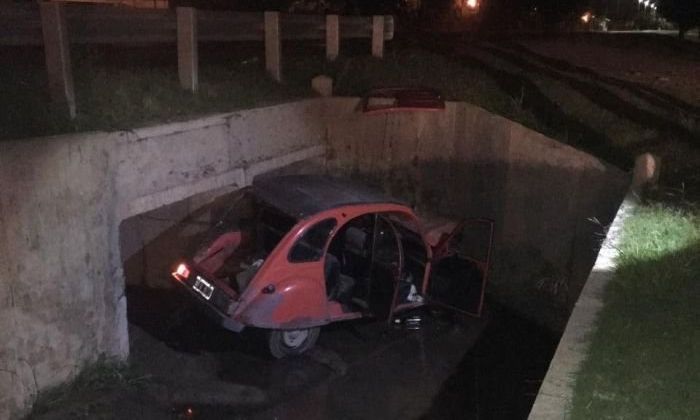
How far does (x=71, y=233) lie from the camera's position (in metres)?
6.30

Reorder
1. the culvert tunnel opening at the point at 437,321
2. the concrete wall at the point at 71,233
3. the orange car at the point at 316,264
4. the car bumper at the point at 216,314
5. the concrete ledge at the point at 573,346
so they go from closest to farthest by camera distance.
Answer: the concrete ledge at the point at 573,346 < the concrete wall at the point at 71,233 < the car bumper at the point at 216,314 < the orange car at the point at 316,264 < the culvert tunnel opening at the point at 437,321

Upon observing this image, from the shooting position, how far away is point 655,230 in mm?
6488

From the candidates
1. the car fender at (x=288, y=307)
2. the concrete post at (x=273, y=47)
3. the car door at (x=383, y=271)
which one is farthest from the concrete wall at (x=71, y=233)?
the concrete post at (x=273, y=47)

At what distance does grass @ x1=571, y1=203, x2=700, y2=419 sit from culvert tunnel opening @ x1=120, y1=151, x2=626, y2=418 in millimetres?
2151

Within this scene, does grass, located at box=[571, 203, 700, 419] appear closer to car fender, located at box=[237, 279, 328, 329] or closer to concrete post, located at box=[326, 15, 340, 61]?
car fender, located at box=[237, 279, 328, 329]

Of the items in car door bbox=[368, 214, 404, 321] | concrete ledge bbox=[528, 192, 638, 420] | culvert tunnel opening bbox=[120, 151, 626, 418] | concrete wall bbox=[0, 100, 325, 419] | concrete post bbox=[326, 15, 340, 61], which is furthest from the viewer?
concrete post bbox=[326, 15, 340, 61]

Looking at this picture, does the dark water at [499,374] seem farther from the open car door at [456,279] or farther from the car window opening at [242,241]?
the car window opening at [242,241]

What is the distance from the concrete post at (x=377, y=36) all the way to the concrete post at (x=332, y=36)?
0.84 m

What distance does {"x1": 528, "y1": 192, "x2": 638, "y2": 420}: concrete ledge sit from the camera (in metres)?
3.90

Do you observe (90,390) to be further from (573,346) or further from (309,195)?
(573,346)

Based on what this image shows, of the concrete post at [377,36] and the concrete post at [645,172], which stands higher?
the concrete post at [377,36]

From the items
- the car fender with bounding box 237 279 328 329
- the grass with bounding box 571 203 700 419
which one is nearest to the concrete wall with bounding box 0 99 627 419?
the car fender with bounding box 237 279 328 329

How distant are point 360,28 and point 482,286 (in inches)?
239

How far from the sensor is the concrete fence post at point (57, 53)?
22.3 ft
